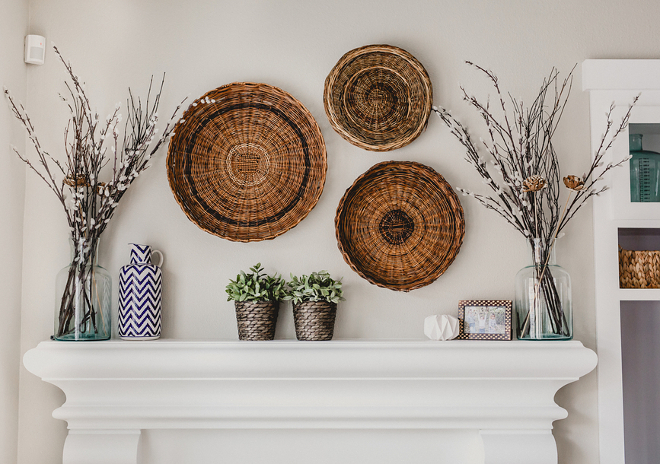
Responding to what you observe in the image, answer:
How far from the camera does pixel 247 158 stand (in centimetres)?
177

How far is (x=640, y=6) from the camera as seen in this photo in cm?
180

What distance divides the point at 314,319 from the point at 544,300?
2.32 ft

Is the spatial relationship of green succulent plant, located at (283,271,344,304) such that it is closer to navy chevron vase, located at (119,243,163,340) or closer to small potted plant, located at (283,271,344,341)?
small potted plant, located at (283,271,344,341)

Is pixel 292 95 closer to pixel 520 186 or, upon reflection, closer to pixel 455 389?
pixel 520 186

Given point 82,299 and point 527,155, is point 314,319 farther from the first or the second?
point 527,155

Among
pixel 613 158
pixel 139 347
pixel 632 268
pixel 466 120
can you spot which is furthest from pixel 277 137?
pixel 632 268

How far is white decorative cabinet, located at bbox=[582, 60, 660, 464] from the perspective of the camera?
1.71 m

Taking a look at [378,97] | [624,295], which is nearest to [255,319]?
[378,97]

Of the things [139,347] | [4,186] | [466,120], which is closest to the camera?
[139,347]

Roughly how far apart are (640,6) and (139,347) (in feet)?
6.41

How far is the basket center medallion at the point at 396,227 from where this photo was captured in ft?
5.76

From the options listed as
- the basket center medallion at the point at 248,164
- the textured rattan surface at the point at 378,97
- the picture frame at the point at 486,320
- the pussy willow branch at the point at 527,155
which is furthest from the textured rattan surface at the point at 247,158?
the picture frame at the point at 486,320

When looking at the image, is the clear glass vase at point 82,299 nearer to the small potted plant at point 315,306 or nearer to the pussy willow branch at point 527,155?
the small potted plant at point 315,306

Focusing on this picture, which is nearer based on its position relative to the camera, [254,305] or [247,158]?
[254,305]
